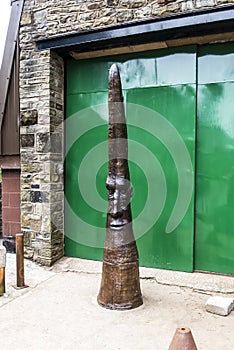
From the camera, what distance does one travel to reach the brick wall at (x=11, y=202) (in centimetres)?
427

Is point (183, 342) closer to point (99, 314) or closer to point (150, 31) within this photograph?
point (99, 314)

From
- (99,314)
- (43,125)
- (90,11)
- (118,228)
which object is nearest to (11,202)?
(43,125)

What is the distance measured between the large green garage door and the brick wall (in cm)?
84

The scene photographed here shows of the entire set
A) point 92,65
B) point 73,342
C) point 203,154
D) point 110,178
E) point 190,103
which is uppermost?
point 92,65

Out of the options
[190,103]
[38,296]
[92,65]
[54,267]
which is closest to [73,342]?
[38,296]

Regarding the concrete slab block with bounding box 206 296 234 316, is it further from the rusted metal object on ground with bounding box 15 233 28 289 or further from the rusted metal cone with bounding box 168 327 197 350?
the rusted metal object on ground with bounding box 15 233 28 289

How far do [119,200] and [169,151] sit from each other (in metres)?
1.09

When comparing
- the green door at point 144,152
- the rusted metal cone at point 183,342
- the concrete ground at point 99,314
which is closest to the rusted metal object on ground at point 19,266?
the concrete ground at point 99,314

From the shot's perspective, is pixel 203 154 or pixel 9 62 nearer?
pixel 203 154

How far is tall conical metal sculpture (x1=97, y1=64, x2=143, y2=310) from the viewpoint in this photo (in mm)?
2859

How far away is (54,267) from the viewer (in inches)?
155

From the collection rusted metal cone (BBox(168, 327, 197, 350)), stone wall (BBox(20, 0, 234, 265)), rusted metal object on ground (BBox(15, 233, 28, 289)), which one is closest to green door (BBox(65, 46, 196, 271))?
stone wall (BBox(20, 0, 234, 265))

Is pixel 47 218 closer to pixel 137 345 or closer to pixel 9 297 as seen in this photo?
pixel 9 297

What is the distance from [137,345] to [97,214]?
1892 mm
